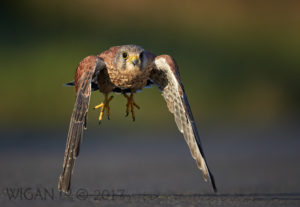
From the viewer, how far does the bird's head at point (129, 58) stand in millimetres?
8094

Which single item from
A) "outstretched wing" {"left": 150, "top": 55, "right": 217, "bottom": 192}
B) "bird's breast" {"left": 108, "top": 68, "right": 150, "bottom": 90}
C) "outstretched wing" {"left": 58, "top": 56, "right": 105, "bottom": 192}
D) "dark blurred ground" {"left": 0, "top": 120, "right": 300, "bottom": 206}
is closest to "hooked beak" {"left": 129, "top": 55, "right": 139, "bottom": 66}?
"bird's breast" {"left": 108, "top": 68, "right": 150, "bottom": 90}

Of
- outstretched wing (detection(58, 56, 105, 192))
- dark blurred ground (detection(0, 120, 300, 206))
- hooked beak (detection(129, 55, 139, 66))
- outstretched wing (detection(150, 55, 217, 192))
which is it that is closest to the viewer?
outstretched wing (detection(58, 56, 105, 192))

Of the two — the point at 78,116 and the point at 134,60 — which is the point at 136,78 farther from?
the point at 78,116

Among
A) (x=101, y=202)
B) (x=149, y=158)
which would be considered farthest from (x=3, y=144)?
(x=101, y=202)

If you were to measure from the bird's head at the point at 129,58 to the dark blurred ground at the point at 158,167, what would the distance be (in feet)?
4.98

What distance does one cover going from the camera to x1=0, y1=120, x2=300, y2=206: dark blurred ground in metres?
7.54

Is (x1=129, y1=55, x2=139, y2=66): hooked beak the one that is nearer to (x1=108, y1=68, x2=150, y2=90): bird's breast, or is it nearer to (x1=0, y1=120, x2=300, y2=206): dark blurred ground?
(x1=108, y1=68, x2=150, y2=90): bird's breast

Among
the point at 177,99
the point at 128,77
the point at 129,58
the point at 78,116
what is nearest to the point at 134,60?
the point at 129,58

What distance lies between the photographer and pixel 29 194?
7719 mm

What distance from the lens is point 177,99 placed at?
26.3ft

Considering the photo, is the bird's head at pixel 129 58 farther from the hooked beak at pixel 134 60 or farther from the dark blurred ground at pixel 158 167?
the dark blurred ground at pixel 158 167

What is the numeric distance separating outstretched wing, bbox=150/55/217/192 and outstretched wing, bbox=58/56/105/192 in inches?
31.1

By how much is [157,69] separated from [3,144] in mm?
4747

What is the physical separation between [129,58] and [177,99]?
779 mm
